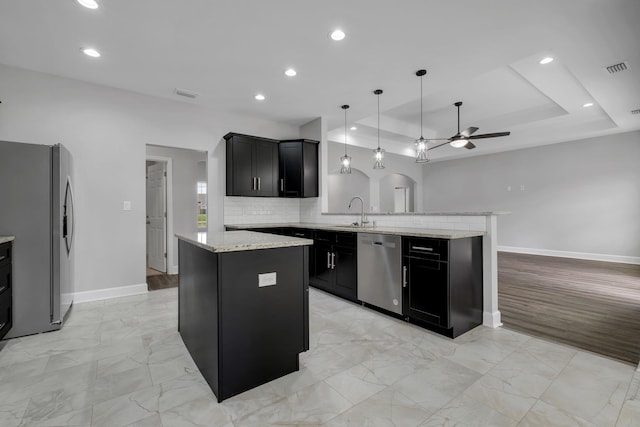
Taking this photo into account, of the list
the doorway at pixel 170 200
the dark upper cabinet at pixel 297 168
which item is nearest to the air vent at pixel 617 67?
the dark upper cabinet at pixel 297 168

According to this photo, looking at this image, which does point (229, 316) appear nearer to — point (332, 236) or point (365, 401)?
point (365, 401)

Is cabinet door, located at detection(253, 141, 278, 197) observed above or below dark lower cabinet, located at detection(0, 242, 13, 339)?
above

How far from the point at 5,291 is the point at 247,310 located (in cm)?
220

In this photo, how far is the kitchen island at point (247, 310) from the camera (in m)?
1.73

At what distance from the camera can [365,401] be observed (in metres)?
1.72

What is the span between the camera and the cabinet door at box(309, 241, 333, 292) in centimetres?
382

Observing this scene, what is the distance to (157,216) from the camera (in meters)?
5.39

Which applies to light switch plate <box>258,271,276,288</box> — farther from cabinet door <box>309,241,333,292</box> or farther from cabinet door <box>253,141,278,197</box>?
cabinet door <box>253,141,278,197</box>

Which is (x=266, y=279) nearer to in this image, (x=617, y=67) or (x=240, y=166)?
(x=240, y=166)

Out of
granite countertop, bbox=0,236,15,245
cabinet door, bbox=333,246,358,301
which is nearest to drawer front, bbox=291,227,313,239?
cabinet door, bbox=333,246,358,301

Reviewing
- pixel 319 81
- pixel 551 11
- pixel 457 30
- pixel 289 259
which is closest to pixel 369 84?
pixel 319 81

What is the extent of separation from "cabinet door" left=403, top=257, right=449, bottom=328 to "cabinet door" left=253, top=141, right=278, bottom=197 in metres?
2.76

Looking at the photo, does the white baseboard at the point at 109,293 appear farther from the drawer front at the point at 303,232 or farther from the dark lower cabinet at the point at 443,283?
the dark lower cabinet at the point at 443,283

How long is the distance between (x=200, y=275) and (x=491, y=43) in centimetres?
330
